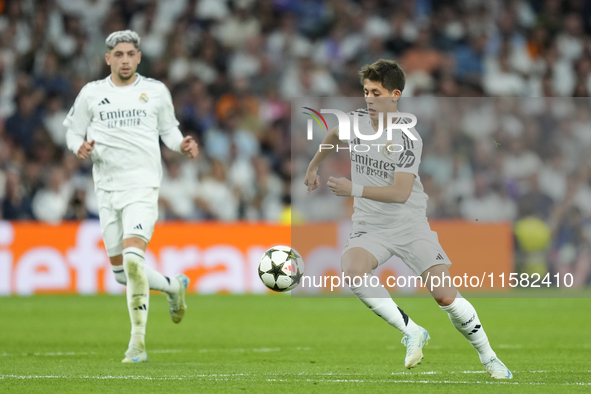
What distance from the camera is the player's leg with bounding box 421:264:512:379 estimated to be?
20.4ft

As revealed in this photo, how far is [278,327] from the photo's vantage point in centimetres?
1059

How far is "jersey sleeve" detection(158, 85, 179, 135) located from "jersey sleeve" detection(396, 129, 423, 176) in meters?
2.44

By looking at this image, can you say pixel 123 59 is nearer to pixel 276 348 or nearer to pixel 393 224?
pixel 393 224

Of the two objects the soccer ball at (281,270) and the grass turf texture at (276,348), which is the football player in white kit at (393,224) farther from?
the soccer ball at (281,270)

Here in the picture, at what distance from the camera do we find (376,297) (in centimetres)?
649

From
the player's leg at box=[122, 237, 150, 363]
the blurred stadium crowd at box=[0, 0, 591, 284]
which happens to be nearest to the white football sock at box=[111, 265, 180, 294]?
the player's leg at box=[122, 237, 150, 363]

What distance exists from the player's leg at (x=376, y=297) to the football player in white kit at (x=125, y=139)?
1985mm

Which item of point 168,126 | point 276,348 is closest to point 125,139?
point 168,126

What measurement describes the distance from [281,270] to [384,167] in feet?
3.82

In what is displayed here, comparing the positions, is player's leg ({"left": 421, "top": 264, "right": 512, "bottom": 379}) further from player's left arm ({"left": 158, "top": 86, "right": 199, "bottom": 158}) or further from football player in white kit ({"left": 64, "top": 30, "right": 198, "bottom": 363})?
player's left arm ({"left": 158, "top": 86, "right": 199, "bottom": 158})

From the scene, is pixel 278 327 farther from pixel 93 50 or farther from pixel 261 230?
pixel 93 50

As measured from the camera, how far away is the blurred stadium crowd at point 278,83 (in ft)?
51.4

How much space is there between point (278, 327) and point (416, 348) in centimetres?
435

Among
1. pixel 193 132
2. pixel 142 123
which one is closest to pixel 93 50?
pixel 193 132
